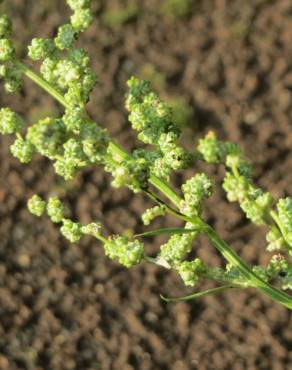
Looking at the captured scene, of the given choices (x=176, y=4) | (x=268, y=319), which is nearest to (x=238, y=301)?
(x=268, y=319)

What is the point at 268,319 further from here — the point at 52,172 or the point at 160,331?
the point at 52,172

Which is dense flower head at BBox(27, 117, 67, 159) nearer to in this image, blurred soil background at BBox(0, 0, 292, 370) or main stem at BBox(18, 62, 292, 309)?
main stem at BBox(18, 62, 292, 309)

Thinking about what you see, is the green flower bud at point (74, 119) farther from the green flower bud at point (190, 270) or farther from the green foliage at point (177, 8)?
the green foliage at point (177, 8)

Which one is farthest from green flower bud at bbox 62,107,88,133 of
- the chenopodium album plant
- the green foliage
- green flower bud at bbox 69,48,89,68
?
the green foliage

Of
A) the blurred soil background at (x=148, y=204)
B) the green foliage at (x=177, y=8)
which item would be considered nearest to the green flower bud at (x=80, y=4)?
the blurred soil background at (x=148, y=204)

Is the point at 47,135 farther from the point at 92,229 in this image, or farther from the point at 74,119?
the point at 92,229

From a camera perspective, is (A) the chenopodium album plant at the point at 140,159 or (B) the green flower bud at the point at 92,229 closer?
(A) the chenopodium album plant at the point at 140,159
